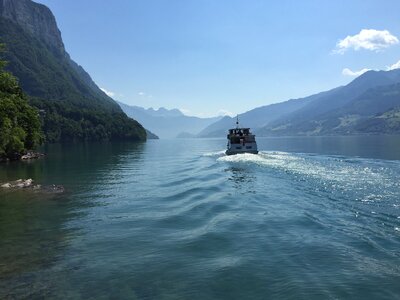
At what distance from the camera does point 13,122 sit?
9644cm

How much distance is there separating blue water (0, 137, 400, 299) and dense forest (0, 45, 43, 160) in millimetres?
46159

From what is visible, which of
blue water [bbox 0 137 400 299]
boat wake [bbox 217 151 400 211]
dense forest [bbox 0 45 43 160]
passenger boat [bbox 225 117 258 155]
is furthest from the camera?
passenger boat [bbox 225 117 258 155]

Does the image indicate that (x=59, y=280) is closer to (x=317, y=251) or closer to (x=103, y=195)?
(x=317, y=251)

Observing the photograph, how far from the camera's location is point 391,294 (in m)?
17.0

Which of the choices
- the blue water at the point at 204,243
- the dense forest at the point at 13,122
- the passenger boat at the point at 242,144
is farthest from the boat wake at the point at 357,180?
the dense forest at the point at 13,122

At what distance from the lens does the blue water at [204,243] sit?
709 inches

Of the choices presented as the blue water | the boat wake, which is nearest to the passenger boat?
the boat wake

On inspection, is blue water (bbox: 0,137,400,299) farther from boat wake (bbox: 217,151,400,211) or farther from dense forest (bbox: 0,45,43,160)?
dense forest (bbox: 0,45,43,160)

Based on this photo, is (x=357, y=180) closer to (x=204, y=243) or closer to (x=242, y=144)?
(x=204, y=243)

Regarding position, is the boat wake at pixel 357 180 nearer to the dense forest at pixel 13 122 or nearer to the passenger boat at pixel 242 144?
the passenger boat at pixel 242 144

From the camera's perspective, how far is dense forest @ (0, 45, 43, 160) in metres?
83.4

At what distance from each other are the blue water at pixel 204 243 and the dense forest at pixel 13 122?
151 feet

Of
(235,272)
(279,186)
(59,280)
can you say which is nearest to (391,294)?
(235,272)

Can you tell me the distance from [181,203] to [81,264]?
1868 centimetres
